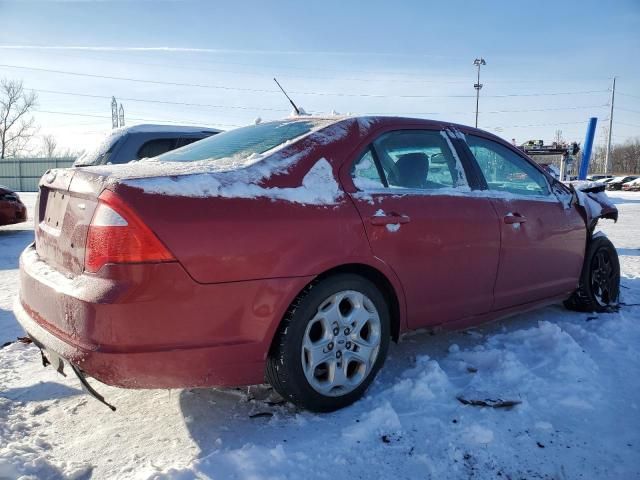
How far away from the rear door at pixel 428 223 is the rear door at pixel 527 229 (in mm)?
177

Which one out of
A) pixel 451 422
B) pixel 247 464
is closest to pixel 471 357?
pixel 451 422

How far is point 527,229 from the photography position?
3.58 m

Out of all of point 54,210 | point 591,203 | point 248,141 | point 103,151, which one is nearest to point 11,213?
point 103,151

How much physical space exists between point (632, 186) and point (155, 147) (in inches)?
1714

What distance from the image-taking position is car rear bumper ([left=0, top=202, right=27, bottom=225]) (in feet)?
31.0

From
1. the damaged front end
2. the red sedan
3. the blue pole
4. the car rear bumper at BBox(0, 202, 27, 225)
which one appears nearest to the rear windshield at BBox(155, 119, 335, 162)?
the red sedan

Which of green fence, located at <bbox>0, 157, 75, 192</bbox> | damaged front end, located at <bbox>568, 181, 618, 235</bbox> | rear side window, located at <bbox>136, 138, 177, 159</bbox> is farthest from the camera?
green fence, located at <bbox>0, 157, 75, 192</bbox>

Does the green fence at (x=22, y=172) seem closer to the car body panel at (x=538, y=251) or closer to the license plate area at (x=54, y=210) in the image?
the license plate area at (x=54, y=210)

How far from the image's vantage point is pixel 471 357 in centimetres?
331

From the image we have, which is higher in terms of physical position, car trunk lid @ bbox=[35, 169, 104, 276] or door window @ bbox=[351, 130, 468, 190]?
door window @ bbox=[351, 130, 468, 190]

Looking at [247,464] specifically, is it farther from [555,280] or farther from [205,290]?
[555,280]

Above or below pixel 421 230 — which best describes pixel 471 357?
below

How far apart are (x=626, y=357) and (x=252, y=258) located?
2.65 m

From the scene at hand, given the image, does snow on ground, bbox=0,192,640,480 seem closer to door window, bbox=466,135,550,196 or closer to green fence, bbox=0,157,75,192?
door window, bbox=466,135,550,196
